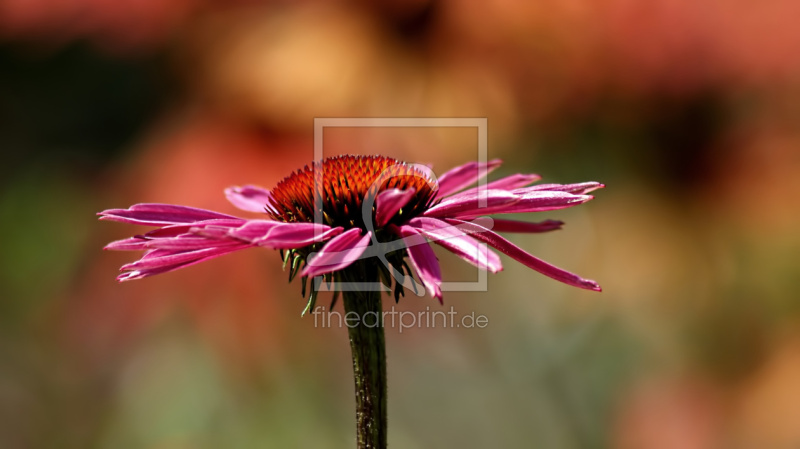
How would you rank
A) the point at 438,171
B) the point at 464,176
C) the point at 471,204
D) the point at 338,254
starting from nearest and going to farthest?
1. the point at 338,254
2. the point at 471,204
3. the point at 464,176
4. the point at 438,171

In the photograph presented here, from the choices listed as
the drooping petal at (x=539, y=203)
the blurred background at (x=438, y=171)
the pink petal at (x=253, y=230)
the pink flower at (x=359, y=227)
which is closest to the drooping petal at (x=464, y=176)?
the pink flower at (x=359, y=227)

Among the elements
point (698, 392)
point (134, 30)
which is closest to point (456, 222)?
point (698, 392)

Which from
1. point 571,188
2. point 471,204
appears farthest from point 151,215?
point 571,188

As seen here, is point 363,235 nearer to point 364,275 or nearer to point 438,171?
point 364,275

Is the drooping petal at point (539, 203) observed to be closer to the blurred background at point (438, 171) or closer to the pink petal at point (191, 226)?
the pink petal at point (191, 226)

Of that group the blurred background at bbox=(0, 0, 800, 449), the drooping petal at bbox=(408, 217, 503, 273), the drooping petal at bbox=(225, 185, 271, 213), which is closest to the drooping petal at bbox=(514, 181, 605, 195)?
the drooping petal at bbox=(408, 217, 503, 273)

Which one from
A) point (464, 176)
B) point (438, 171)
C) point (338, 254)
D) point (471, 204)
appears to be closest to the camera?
point (338, 254)
